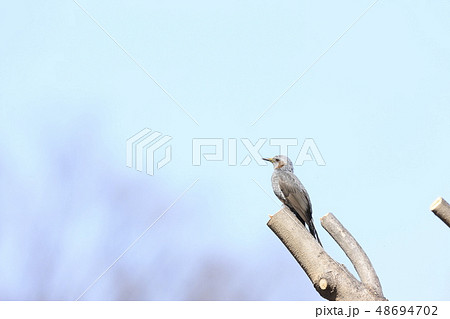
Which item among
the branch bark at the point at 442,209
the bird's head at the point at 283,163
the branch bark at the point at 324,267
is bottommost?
the branch bark at the point at 324,267

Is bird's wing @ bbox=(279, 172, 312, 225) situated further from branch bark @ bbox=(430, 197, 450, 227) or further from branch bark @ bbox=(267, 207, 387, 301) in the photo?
branch bark @ bbox=(430, 197, 450, 227)

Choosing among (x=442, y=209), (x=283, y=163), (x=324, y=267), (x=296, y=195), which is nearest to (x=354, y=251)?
(x=324, y=267)

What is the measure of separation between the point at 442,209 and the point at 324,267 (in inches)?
33.3

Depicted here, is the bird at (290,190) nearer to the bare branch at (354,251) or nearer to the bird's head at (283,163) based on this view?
the bird's head at (283,163)

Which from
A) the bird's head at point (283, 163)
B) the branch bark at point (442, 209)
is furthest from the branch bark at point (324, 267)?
the bird's head at point (283, 163)

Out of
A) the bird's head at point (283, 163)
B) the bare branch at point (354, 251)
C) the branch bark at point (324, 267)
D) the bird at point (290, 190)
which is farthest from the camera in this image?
the bird's head at point (283, 163)

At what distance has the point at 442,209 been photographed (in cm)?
426

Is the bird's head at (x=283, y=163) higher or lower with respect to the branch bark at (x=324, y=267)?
higher

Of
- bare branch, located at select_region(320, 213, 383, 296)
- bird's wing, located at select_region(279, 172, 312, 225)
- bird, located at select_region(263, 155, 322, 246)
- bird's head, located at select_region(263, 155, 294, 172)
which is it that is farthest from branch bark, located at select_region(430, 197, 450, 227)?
bird's head, located at select_region(263, 155, 294, 172)

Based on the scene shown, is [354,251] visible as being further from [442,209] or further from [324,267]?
[442,209]

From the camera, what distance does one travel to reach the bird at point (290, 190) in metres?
6.29

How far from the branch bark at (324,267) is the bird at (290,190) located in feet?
4.85
